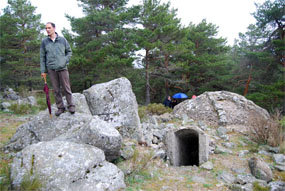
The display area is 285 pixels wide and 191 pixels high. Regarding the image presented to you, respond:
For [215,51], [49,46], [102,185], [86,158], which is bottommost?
[102,185]

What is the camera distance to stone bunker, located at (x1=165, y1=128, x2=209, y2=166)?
20.4ft

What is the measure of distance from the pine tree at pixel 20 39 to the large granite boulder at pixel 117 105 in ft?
45.4

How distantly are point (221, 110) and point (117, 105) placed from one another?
623cm

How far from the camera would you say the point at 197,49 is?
1938cm

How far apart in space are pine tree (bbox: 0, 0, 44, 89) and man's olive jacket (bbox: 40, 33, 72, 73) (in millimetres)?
14726

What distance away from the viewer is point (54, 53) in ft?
13.9

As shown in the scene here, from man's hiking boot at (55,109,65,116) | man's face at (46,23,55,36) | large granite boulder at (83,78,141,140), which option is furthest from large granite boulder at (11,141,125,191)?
large granite boulder at (83,78,141,140)

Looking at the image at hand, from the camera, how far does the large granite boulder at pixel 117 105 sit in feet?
19.6

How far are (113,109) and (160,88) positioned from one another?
50.8 feet

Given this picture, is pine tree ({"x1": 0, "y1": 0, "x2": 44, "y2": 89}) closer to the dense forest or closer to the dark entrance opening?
the dense forest

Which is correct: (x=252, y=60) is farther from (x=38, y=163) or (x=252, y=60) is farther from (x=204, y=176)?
(x=38, y=163)

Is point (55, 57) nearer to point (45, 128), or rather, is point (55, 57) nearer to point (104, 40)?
point (45, 128)

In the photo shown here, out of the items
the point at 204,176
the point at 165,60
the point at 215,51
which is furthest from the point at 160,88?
the point at 204,176

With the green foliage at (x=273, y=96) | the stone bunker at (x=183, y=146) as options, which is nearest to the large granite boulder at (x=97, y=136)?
the stone bunker at (x=183, y=146)
